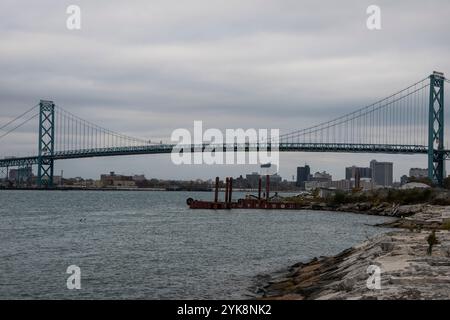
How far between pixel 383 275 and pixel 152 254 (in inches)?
602

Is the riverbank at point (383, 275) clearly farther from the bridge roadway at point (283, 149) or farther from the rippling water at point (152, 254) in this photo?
the bridge roadway at point (283, 149)

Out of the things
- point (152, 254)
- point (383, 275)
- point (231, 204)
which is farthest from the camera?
point (231, 204)

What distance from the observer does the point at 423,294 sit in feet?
35.9

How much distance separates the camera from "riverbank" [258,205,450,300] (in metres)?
11.5

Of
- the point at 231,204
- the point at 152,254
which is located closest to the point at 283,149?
the point at 231,204

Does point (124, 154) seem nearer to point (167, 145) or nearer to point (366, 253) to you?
point (167, 145)

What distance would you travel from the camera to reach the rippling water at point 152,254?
60.0 ft

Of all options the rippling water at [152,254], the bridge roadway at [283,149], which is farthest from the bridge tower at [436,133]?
the rippling water at [152,254]

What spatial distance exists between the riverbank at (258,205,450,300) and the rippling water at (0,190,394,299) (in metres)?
1.82

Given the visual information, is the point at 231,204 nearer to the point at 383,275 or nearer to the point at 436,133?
the point at 436,133

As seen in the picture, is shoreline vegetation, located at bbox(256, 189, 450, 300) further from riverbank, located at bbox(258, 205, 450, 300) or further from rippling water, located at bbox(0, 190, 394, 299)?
rippling water, located at bbox(0, 190, 394, 299)

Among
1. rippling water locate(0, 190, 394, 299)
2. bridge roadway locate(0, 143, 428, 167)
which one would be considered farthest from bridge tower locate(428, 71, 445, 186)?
rippling water locate(0, 190, 394, 299)

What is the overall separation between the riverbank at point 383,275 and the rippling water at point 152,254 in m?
1.82

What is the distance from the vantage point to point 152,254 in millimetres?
26734
